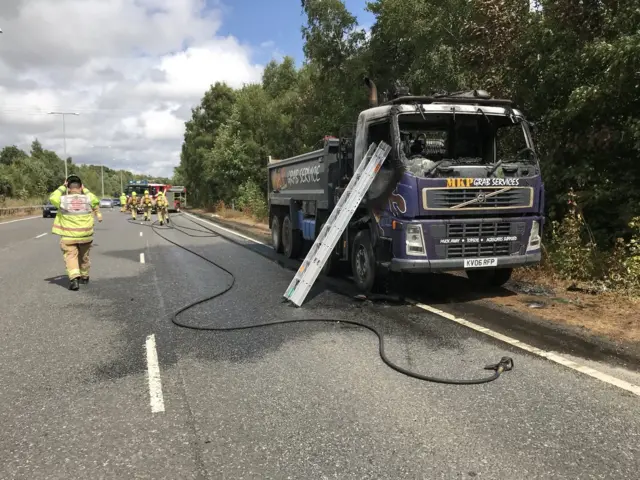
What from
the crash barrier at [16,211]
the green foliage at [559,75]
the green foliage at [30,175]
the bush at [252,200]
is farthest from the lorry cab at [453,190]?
the green foliage at [30,175]

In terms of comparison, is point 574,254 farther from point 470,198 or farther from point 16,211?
point 16,211

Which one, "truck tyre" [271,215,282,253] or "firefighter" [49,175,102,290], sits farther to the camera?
"truck tyre" [271,215,282,253]

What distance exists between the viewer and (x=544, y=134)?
9.92 metres

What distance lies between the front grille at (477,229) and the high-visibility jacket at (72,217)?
235 inches

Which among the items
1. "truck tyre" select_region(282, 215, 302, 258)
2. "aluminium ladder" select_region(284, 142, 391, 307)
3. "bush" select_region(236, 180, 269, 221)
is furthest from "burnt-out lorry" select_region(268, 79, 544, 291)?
"bush" select_region(236, 180, 269, 221)

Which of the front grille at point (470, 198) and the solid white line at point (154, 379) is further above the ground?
the front grille at point (470, 198)

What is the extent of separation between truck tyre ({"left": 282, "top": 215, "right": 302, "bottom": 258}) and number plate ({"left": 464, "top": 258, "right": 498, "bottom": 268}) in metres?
5.81

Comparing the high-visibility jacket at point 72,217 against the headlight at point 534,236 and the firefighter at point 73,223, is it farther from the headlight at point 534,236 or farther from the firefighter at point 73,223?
the headlight at point 534,236

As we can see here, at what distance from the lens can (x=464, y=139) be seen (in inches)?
309

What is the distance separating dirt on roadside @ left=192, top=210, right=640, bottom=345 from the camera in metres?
5.76

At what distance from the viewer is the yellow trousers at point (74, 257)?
338 inches

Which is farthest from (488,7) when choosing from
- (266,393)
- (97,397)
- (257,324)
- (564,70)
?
(97,397)

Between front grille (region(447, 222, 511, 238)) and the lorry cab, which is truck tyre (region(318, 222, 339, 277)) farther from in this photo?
front grille (region(447, 222, 511, 238))

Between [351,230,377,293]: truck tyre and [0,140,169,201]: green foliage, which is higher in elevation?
[0,140,169,201]: green foliage
